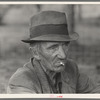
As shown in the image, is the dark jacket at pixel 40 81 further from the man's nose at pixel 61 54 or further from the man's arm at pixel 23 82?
the man's nose at pixel 61 54

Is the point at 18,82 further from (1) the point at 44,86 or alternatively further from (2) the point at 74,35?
(2) the point at 74,35

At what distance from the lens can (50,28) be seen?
49.4 inches

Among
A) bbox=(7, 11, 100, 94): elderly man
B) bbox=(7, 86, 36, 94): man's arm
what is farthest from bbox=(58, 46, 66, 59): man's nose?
bbox=(7, 86, 36, 94): man's arm

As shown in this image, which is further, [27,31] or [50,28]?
[27,31]

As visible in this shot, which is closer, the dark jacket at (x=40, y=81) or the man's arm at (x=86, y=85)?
the dark jacket at (x=40, y=81)

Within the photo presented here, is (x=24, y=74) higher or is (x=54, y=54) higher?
(x=54, y=54)

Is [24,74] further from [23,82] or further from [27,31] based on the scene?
[27,31]

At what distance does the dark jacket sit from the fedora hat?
0.17 m

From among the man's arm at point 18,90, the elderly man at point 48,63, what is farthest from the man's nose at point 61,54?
the man's arm at point 18,90

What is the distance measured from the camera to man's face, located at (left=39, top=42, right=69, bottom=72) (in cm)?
125

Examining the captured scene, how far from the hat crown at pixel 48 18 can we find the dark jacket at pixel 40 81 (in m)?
0.23

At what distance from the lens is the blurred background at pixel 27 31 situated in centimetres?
142

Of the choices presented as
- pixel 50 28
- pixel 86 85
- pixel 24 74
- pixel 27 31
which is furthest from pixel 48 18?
pixel 86 85

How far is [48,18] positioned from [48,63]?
0.25 metres
